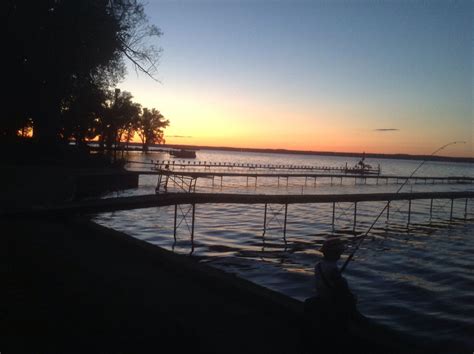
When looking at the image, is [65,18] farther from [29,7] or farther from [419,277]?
[419,277]

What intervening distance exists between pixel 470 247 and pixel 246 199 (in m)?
12.4

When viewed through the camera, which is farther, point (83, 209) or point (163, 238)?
point (163, 238)

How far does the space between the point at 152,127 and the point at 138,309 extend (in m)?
105

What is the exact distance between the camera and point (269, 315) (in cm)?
681

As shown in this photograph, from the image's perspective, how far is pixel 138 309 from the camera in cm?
662

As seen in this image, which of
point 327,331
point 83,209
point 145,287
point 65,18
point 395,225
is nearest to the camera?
point 327,331

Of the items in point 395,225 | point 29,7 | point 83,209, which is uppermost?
point 29,7

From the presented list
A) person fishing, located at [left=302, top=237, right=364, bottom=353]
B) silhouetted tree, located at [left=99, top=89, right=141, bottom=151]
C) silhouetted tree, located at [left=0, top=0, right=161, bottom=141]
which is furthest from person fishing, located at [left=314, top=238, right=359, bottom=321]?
silhouetted tree, located at [left=99, top=89, right=141, bottom=151]

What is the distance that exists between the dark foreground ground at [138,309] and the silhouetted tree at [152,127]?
99226 millimetres

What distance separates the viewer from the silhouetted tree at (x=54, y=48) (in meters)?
21.6

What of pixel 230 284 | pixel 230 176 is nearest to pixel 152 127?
pixel 230 176

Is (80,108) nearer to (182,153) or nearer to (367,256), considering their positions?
(367,256)

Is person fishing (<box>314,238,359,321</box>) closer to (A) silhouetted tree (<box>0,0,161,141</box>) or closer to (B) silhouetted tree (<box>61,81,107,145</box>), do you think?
(A) silhouetted tree (<box>0,0,161,141</box>)

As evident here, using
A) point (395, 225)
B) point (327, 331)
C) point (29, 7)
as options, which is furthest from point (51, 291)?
point (395, 225)
